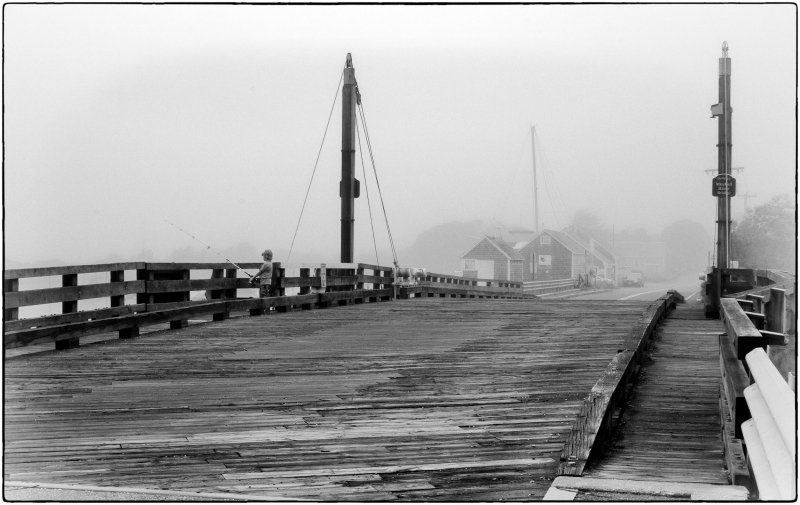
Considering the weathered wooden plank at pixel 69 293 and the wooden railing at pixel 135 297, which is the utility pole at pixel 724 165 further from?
the weathered wooden plank at pixel 69 293

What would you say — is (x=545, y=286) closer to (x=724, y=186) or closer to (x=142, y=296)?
(x=724, y=186)

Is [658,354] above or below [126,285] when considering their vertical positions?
below

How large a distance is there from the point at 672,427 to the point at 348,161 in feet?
48.6

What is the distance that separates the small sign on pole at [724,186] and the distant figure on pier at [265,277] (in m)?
9.98

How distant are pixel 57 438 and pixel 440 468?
226 centimetres

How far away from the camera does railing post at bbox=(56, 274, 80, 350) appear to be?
9703mm

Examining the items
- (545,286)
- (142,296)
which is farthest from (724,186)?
(545,286)

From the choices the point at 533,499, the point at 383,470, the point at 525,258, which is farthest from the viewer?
the point at 525,258

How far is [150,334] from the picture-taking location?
450 inches

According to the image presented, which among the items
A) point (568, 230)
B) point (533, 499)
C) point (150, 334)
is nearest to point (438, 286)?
point (150, 334)

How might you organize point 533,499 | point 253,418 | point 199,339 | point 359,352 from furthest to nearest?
1. point 199,339
2. point 359,352
3. point 253,418
4. point 533,499

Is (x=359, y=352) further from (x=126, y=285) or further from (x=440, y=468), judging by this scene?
(x=440, y=468)

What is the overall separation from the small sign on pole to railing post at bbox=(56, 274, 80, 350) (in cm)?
1428

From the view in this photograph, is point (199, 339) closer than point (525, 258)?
Yes
